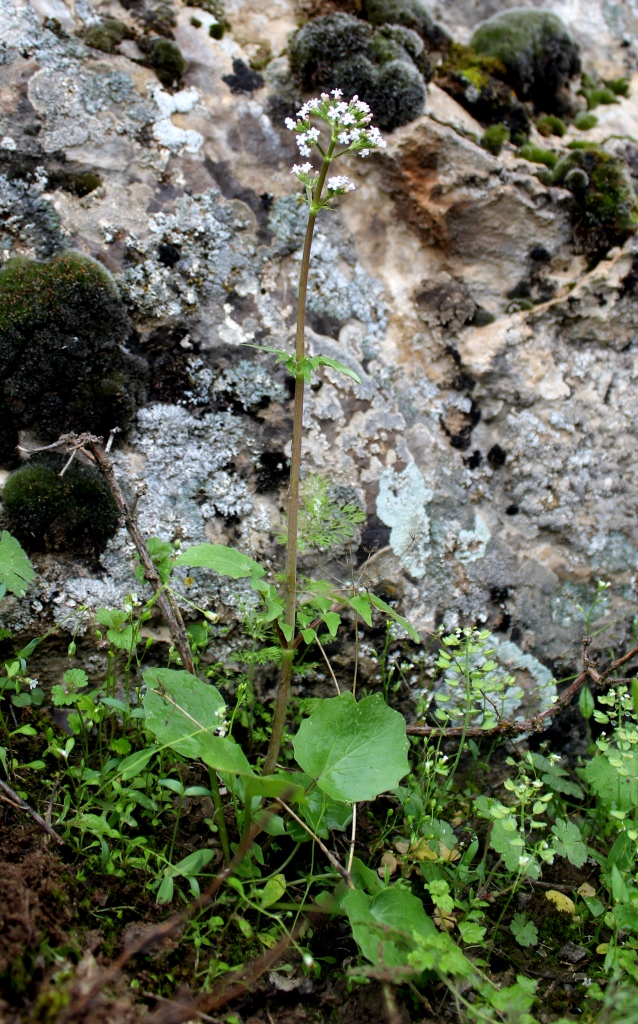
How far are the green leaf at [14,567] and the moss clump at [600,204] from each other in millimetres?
2920

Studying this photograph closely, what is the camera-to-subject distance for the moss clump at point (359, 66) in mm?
3047

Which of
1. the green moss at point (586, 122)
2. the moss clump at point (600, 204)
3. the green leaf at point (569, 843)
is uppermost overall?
the green moss at point (586, 122)

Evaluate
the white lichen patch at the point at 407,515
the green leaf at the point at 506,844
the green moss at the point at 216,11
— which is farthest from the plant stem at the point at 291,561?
the green moss at the point at 216,11

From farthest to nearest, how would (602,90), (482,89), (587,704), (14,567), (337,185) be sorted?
1. (602,90)
2. (482,89)
3. (587,704)
4. (14,567)
5. (337,185)

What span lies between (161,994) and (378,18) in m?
4.02

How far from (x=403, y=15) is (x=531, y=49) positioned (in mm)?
847

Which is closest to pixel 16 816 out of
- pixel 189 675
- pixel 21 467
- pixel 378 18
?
pixel 189 675

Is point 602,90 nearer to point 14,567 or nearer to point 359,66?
point 359,66

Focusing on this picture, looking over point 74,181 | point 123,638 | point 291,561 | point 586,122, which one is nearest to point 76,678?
point 123,638

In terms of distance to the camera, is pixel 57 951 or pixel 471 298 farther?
pixel 471 298

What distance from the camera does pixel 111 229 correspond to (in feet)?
8.82

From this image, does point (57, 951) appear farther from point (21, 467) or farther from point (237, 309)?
point (237, 309)

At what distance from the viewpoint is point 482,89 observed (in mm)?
3529

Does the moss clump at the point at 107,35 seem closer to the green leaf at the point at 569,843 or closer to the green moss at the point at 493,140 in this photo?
the green moss at the point at 493,140
